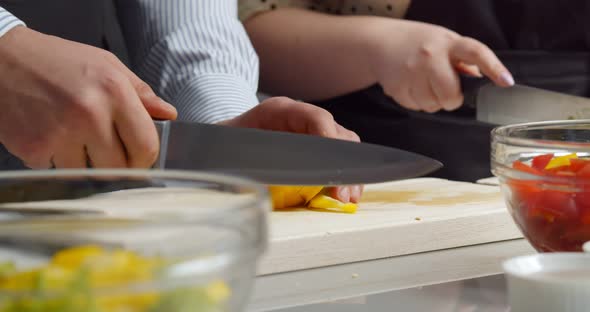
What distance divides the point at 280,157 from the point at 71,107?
185 mm

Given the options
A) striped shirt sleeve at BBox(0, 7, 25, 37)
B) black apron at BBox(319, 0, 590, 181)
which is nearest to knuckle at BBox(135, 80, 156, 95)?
striped shirt sleeve at BBox(0, 7, 25, 37)

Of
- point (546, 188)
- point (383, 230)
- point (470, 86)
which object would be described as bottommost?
point (470, 86)

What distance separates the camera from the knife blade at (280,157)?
804mm

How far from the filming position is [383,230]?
0.78 metres

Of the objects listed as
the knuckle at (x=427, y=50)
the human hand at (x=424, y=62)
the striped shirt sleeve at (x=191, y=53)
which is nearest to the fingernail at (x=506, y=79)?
the human hand at (x=424, y=62)

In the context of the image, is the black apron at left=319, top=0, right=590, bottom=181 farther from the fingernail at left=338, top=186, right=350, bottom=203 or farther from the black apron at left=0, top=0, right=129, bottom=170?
the fingernail at left=338, top=186, right=350, bottom=203

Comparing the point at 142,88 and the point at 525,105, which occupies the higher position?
the point at 142,88

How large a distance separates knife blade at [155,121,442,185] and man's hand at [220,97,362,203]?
137mm

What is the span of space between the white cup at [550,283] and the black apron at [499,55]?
3.68ft

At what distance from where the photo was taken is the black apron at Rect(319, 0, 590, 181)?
1640 mm

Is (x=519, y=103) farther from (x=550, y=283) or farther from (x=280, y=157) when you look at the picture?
(x=550, y=283)

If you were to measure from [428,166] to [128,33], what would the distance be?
68 cm

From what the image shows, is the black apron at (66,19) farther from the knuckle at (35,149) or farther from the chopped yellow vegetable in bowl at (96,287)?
the chopped yellow vegetable in bowl at (96,287)

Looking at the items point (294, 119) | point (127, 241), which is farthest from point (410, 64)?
point (127, 241)
